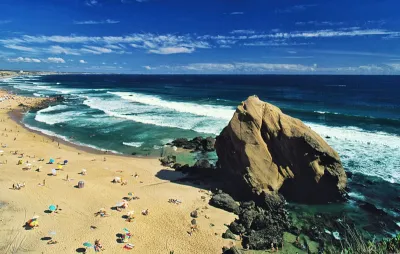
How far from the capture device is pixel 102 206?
68.1ft

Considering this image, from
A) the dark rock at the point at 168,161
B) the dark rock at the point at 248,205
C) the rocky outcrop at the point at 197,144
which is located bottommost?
the dark rock at the point at 248,205

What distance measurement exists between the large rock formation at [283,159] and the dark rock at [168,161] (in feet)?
28.2

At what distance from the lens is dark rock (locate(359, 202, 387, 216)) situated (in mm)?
20344

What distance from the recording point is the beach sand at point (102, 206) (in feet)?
55.7

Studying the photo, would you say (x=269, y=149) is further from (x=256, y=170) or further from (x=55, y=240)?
(x=55, y=240)

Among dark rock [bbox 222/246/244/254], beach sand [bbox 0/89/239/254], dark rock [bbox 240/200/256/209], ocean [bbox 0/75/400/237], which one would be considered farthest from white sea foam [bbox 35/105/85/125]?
dark rock [bbox 222/246/244/254]

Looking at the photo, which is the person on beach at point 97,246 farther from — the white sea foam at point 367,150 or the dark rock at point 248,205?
the white sea foam at point 367,150

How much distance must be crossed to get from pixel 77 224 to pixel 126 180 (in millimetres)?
7060

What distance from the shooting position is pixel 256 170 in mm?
21312

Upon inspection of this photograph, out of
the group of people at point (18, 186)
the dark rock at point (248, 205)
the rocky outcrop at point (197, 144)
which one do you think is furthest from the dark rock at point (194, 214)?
the rocky outcrop at point (197, 144)

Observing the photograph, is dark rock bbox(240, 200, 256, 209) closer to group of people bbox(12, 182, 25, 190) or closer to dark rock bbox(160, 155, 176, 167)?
dark rock bbox(160, 155, 176, 167)

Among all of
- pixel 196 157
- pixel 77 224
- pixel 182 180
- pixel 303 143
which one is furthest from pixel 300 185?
pixel 77 224

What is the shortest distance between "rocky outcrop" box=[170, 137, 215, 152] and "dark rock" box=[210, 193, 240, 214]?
500 inches

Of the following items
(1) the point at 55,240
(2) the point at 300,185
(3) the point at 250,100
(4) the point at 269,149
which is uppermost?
(3) the point at 250,100
